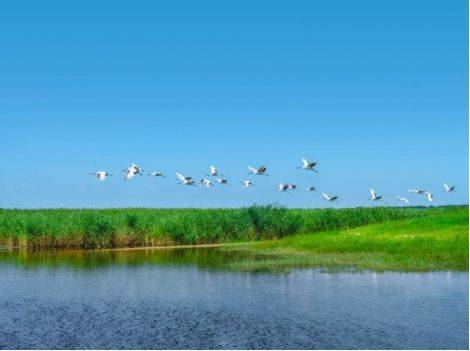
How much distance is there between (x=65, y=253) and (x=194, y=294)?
780 inches

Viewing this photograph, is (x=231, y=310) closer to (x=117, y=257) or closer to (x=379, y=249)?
(x=379, y=249)

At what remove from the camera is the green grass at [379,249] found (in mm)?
27588

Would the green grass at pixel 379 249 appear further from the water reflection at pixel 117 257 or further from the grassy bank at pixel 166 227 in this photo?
the grassy bank at pixel 166 227

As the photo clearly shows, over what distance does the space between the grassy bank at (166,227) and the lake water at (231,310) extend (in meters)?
14.9

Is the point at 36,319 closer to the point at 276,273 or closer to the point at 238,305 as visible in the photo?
the point at 238,305

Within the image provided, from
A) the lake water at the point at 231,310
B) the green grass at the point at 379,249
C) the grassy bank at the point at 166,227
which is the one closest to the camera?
the lake water at the point at 231,310

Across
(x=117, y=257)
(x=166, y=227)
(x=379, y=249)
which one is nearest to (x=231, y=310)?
(x=379, y=249)

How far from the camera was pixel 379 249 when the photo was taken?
32000 mm

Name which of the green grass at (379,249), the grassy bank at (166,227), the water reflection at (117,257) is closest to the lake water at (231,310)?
the green grass at (379,249)

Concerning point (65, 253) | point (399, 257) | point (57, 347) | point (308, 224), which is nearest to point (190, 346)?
point (57, 347)

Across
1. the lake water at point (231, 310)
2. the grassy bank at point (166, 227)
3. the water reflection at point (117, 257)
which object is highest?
the grassy bank at point (166, 227)

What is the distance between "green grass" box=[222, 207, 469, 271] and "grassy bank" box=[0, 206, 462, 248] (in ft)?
18.3

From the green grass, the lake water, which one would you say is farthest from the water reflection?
the lake water

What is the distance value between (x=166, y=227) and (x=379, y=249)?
16.9 m
